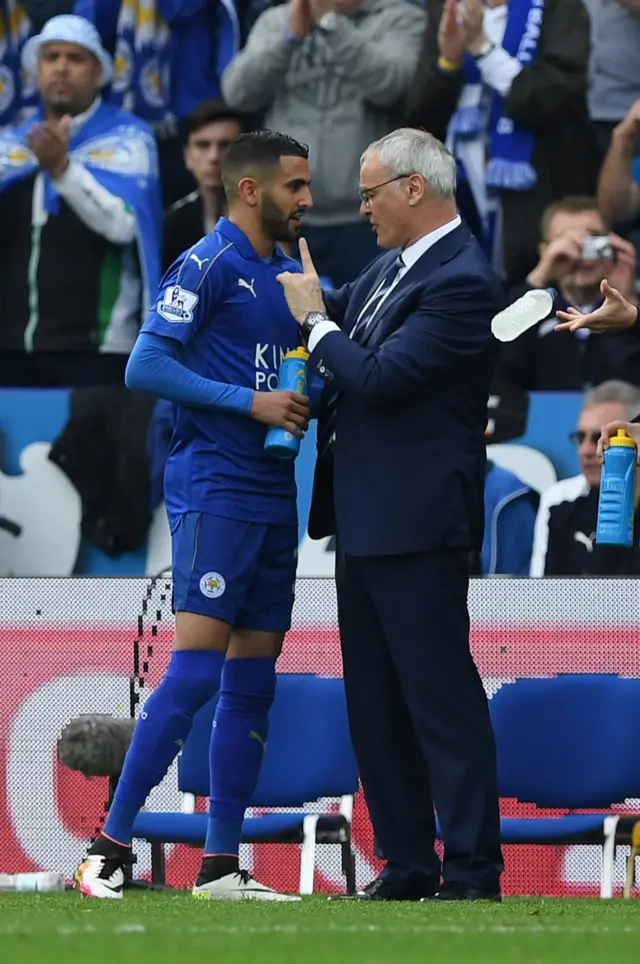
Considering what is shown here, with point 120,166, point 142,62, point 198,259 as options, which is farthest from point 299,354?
point 142,62

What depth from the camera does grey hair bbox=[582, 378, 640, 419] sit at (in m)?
7.64

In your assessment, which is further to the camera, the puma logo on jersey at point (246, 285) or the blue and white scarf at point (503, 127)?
the blue and white scarf at point (503, 127)

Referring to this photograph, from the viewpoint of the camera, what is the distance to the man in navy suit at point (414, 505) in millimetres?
4738

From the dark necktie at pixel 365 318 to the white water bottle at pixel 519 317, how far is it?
1.18 feet

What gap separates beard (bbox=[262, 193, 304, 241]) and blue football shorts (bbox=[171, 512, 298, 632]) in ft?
2.81

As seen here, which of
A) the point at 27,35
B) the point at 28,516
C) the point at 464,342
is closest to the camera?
the point at 464,342

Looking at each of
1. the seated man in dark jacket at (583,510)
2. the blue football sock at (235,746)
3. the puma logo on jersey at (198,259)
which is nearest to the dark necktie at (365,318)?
the puma logo on jersey at (198,259)

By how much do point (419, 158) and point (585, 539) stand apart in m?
2.69

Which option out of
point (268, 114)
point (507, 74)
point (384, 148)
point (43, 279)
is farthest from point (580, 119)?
point (384, 148)

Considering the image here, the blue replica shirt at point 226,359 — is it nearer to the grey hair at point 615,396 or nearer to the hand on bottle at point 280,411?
the hand on bottle at point 280,411

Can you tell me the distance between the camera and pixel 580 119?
27.1 feet

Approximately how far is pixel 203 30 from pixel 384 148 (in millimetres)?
3890

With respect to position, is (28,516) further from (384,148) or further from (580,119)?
(384,148)

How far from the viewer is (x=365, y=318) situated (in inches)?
199
